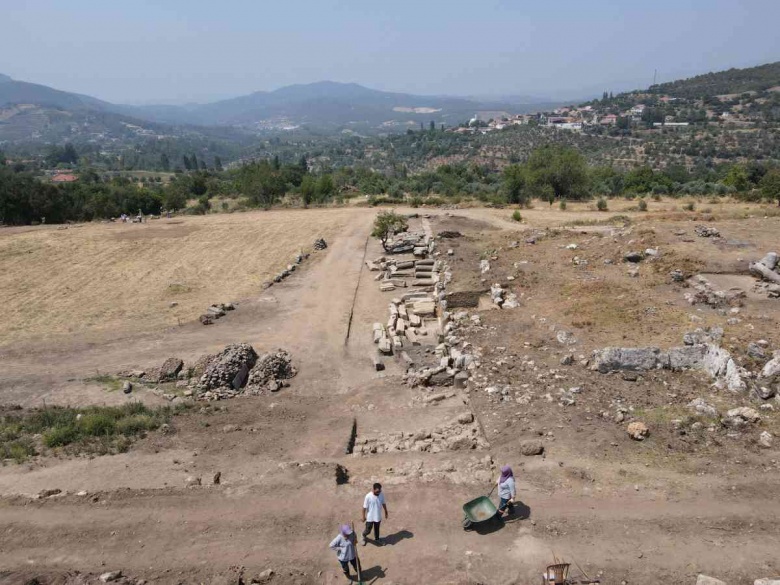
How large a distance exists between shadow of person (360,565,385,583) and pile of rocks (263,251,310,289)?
2072 centimetres

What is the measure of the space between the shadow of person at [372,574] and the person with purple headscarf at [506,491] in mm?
2598

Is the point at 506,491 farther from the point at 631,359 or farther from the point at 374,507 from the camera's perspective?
the point at 631,359

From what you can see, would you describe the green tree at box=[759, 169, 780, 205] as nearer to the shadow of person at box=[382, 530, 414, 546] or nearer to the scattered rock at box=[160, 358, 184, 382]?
Answer: the shadow of person at box=[382, 530, 414, 546]

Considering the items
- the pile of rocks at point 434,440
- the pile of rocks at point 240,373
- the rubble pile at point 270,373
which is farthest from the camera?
the rubble pile at point 270,373

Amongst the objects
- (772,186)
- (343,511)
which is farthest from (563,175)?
(343,511)

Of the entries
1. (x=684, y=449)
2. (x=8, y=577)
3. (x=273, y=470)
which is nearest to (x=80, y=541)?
(x=8, y=577)

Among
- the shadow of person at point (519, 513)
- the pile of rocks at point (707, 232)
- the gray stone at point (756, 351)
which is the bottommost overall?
the shadow of person at point (519, 513)

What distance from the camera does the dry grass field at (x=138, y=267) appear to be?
81.1 ft

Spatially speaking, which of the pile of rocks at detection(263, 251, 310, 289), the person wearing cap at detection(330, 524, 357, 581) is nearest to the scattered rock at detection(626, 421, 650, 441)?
the person wearing cap at detection(330, 524, 357, 581)

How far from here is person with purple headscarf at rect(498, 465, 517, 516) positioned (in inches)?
389

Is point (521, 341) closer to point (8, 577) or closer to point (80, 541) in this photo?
point (80, 541)

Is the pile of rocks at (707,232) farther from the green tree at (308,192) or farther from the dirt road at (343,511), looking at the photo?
the green tree at (308,192)

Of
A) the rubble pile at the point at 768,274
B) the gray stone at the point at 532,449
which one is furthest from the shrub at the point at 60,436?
the rubble pile at the point at 768,274

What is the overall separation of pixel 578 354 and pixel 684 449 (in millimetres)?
4655
